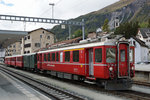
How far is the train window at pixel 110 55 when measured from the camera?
38.0 feet

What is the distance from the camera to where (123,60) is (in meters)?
11.8

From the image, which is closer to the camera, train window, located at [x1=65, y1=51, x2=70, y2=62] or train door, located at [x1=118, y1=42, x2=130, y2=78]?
train door, located at [x1=118, y1=42, x2=130, y2=78]

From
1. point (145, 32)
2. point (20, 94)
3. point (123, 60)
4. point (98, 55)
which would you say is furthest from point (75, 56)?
point (145, 32)

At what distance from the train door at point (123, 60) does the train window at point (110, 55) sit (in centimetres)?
29

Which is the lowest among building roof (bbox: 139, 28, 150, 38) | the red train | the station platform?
the station platform

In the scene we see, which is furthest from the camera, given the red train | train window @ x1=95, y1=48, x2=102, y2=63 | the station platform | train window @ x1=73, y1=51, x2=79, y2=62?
train window @ x1=73, y1=51, x2=79, y2=62

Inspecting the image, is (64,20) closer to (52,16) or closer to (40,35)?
(52,16)

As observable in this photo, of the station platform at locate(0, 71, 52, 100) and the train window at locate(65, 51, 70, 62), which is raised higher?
the train window at locate(65, 51, 70, 62)

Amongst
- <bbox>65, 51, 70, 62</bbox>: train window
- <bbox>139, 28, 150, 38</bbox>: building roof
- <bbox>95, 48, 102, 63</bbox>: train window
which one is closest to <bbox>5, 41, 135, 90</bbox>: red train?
<bbox>95, 48, 102, 63</bbox>: train window

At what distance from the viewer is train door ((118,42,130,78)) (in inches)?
458

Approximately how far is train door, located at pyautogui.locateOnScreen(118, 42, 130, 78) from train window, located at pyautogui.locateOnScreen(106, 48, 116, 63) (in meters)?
0.29

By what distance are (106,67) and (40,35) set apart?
5890 cm

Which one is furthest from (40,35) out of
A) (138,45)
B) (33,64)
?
(33,64)

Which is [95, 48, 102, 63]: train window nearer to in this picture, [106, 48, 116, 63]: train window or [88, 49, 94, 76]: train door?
[106, 48, 116, 63]: train window
